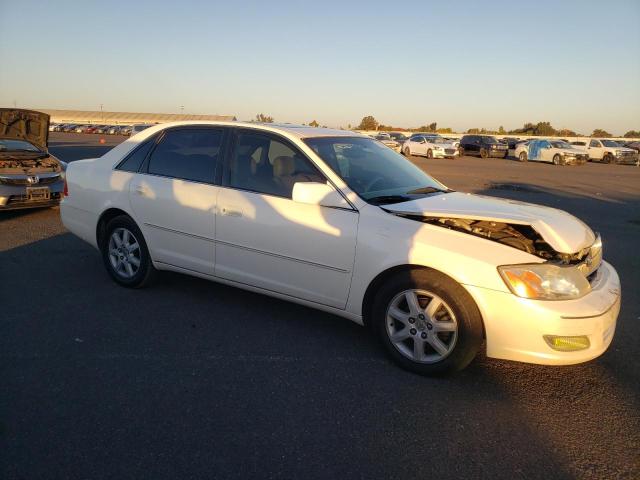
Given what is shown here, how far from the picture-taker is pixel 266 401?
2.93 metres

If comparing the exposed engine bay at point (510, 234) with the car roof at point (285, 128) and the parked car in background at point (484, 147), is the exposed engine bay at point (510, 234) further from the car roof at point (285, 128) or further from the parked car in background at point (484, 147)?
the parked car in background at point (484, 147)

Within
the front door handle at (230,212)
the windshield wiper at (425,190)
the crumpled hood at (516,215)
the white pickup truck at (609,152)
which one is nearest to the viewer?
the crumpled hood at (516,215)

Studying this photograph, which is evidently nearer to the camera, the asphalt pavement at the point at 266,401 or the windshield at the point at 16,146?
the asphalt pavement at the point at 266,401

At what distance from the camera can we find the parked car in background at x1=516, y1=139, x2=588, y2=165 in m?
30.3

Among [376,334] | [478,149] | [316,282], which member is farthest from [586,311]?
[478,149]

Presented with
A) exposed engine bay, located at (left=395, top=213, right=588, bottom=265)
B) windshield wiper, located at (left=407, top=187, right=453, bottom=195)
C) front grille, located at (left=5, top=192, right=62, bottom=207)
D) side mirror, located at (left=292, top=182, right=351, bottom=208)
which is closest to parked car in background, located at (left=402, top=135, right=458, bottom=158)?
front grille, located at (left=5, top=192, right=62, bottom=207)

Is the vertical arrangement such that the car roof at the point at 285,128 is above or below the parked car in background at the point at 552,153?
below

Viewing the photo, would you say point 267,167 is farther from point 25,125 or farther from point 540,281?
point 25,125

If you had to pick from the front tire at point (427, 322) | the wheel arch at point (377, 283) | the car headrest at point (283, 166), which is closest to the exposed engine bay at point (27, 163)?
the car headrest at point (283, 166)

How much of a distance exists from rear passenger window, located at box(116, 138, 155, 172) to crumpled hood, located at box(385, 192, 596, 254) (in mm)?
2535

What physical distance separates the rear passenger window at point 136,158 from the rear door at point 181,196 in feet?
0.28

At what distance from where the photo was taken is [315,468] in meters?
2.36

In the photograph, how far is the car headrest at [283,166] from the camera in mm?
3879

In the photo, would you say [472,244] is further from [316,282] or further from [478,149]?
[478,149]
